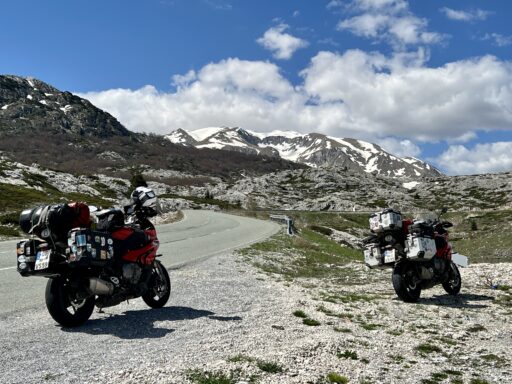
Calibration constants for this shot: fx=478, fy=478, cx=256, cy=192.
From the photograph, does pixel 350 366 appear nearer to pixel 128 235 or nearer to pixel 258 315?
pixel 258 315

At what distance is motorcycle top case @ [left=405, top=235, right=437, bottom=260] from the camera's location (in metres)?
13.2

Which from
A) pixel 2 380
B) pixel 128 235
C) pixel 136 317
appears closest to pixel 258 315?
pixel 136 317

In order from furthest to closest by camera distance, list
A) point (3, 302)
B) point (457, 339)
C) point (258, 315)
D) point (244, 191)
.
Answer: point (244, 191)
point (3, 302)
point (258, 315)
point (457, 339)

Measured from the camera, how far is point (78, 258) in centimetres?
854

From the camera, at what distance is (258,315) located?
10633mm

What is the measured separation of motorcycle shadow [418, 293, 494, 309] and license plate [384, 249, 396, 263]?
1503 millimetres

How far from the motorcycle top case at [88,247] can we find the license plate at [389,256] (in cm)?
788

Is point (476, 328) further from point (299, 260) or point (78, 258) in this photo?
point (299, 260)

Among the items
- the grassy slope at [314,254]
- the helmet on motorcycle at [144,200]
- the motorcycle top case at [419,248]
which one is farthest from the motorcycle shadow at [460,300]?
the helmet on motorcycle at [144,200]

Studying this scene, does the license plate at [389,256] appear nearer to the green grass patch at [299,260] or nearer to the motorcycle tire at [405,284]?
the motorcycle tire at [405,284]

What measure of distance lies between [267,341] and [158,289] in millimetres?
3780

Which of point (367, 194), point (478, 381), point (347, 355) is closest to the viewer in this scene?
point (478, 381)

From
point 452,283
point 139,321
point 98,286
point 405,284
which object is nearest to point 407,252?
point 405,284

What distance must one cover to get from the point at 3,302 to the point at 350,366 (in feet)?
28.4
